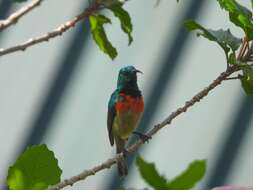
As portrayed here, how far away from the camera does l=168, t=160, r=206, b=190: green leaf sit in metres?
1.00

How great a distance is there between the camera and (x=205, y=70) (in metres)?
4.23

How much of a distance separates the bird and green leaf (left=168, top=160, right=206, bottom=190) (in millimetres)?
1539

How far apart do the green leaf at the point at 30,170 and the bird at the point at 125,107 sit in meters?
1.29

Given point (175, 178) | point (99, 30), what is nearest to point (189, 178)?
point (175, 178)

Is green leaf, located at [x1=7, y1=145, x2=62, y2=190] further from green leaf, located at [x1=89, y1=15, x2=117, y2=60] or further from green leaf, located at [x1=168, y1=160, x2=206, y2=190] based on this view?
green leaf, located at [x1=89, y1=15, x2=117, y2=60]

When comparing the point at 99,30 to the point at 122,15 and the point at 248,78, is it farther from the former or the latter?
the point at 248,78

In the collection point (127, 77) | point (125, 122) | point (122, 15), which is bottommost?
point (125, 122)

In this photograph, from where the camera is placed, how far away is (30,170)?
4.11ft

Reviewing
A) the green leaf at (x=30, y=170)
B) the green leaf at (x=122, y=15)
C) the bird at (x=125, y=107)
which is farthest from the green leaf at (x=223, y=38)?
the bird at (x=125, y=107)

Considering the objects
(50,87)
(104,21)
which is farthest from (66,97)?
(104,21)

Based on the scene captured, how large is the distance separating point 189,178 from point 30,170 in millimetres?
325

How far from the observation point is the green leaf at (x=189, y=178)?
1.00 metres

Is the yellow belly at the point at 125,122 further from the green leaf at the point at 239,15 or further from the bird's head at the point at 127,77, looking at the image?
the green leaf at the point at 239,15

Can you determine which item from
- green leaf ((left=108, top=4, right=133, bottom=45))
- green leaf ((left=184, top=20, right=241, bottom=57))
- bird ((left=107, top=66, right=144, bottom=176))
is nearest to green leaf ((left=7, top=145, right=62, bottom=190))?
green leaf ((left=184, top=20, right=241, bottom=57))
